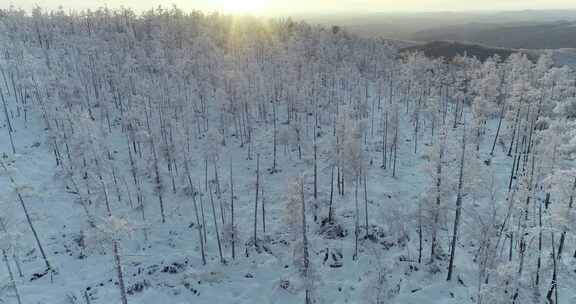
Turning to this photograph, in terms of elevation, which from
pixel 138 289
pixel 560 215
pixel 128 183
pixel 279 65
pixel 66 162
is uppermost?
pixel 279 65

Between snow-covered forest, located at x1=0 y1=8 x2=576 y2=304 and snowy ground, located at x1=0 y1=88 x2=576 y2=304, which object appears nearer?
snow-covered forest, located at x1=0 y1=8 x2=576 y2=304

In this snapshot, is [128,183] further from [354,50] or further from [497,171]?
[354,50]

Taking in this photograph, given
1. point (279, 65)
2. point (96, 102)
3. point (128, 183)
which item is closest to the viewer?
point (128, 183)

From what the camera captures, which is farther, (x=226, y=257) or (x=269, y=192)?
(x=269, y=192)

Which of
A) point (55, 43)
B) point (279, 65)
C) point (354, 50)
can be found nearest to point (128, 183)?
point (279, 65)

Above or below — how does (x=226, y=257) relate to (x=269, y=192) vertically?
below

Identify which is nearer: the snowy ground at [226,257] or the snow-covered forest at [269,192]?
the snow-covered forest at [269,192]

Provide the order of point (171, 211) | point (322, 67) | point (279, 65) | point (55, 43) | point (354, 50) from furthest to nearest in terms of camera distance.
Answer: point (354, 50) → point (55, 43) → point (322, 67) → point (279, 65) → point (171, 211)

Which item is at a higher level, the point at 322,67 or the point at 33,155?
the point at 322,67
